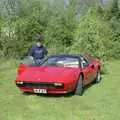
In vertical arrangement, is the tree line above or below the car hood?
below

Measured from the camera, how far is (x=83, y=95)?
43.4 feet

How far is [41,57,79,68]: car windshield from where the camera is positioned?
45.8 feet

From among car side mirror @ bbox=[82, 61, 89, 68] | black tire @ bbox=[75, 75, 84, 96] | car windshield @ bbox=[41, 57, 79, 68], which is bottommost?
black tire @ bbox=[75, 75, 84, 96]

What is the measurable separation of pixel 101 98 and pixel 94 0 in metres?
39.3

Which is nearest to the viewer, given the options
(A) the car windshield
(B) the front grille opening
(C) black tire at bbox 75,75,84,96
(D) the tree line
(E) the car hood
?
(B) the front grille opening

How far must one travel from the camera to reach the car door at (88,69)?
14016mm

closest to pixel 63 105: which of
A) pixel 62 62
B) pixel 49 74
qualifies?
pixel 49 74

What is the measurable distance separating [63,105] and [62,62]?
2.91m

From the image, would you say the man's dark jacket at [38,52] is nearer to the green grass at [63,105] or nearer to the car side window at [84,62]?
the green grass at [63,105]

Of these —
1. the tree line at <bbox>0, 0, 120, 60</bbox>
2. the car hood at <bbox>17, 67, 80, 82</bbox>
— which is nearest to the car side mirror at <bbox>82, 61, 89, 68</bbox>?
the car hood at <bbox>17, 67, 80, 82</bbox>

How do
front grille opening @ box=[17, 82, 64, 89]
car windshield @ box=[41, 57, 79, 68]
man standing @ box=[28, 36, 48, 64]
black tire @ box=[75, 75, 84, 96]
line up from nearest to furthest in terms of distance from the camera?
front grille opening @ box=[17, 82, 64, 89] → black tire @ box=[75, 75, 84, 96] → car windshield @ box=[41, 57, 79, 68] → man standing @ box=[28, 36, 48, 64]

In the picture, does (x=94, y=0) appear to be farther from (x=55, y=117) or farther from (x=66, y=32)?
(x=55, y=117)

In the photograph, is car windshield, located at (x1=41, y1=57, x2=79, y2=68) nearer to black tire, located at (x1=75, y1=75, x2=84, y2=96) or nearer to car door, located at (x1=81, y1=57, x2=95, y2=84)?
car door, located at (x1=81, y1=57, x2=95, y2=84)

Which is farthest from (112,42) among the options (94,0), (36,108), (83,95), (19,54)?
(94,0)
